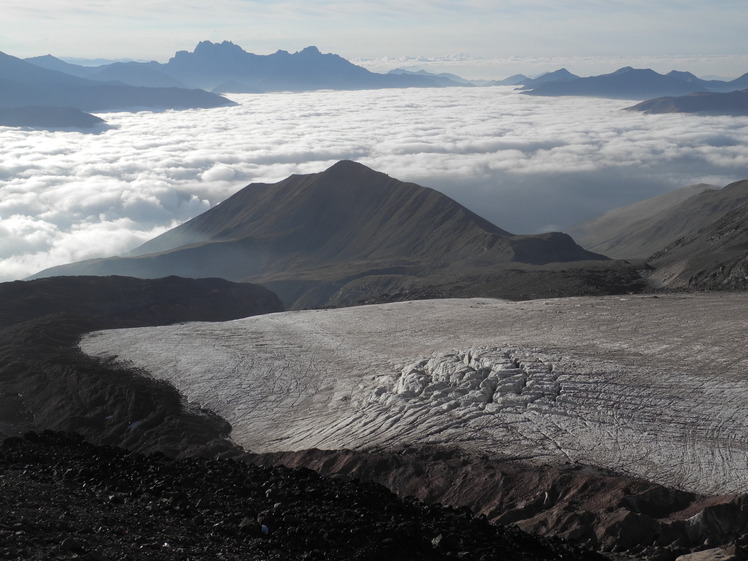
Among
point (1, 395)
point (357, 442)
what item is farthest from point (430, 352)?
point (1, 395)

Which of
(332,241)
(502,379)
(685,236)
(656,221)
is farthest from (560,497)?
(656,221)

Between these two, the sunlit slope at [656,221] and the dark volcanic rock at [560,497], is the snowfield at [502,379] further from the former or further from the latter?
the sunlit slope at [656,221]

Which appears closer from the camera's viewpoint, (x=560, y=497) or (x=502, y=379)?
(x=560, y=497)

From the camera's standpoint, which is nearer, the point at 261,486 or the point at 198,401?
the point at 261,486

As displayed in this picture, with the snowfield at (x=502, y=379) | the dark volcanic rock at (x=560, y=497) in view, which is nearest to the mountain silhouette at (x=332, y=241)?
the snowfield at (x=502, y=379)

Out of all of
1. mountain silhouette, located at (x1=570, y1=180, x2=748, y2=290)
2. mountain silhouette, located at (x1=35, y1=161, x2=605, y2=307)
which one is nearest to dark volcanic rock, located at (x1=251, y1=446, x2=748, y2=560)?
mountain silhouette, located at (x1=570, y1=180, x2=748, y2=290)

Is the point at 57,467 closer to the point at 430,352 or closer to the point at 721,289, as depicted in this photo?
the point at 430,352

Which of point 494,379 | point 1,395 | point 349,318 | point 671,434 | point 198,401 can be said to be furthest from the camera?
point 349,318

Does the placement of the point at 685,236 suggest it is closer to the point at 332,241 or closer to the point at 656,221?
the point at 332,241
